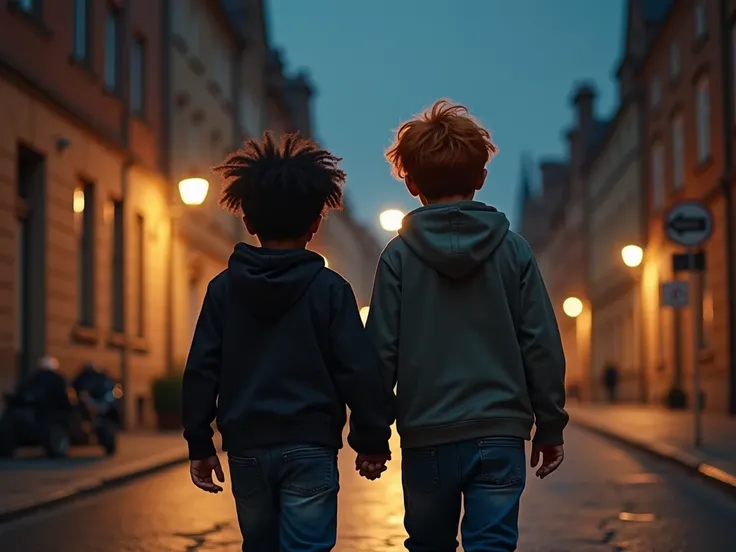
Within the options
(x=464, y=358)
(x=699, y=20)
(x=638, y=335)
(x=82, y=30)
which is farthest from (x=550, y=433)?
(x=638, y=335)

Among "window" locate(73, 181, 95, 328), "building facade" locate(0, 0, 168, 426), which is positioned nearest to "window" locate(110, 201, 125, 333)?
"building facade" locate(0, 0, 168, 426)

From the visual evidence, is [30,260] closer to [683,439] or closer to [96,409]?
[96,409]

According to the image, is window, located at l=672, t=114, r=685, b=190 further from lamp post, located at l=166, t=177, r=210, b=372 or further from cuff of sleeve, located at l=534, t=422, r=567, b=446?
cuff of sleeve, located at l=534, t=422, r=567, b=446

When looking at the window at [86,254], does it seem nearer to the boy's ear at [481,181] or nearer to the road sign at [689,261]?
the road sign at [689,261]

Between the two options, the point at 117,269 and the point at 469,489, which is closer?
the point at 469,489

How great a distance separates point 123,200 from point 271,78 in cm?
2533

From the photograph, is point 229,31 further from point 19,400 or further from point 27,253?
point 19,400

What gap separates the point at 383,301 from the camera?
4.10 metres

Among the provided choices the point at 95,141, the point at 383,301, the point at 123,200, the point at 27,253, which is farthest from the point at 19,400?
the point at 383,301

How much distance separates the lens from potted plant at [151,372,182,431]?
2253cm

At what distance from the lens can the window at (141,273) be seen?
1030 inches

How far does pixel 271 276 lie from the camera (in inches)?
160

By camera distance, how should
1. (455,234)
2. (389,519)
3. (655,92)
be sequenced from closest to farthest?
1. (455,234)
2. (389,519)
3. (655,92)

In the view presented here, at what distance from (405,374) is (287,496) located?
0.49 m
